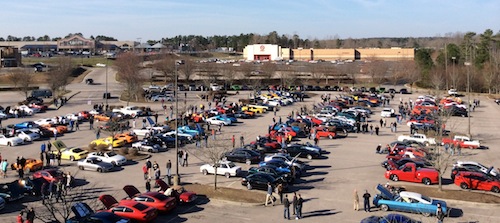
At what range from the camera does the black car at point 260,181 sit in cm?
2494

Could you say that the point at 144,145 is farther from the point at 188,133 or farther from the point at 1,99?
the point at 1,99

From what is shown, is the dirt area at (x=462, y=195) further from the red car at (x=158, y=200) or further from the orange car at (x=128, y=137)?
the orange car at (x=128, y=137)

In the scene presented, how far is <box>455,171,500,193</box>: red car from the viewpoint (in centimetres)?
2491

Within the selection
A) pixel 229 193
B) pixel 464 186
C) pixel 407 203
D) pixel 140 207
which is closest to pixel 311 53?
pixel 464 186

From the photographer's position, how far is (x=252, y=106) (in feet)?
181

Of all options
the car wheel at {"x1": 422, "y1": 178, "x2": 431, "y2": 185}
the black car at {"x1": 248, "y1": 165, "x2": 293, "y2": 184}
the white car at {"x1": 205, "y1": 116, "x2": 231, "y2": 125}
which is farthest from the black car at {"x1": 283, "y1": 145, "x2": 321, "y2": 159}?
the white car at {"x1": 205, "y1": 116, "x2": 231, "y2": 125}

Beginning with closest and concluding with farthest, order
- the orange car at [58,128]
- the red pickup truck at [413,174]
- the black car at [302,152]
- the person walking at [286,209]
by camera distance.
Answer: the person walking at [286,209] → the red pickup truck at [413,174] → the black car at [302,152] → the orange car at [58,128]

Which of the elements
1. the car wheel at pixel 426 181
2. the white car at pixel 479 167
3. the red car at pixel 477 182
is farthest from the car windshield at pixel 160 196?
the white car at pixel 479 167

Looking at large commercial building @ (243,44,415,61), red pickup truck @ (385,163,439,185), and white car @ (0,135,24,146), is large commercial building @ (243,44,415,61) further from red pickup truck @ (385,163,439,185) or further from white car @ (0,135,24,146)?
red pickup truck @ (385,163,439,185)

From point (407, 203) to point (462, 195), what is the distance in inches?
154

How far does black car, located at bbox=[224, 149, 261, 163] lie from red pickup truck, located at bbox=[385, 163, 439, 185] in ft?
27.2

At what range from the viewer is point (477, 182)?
25.1m

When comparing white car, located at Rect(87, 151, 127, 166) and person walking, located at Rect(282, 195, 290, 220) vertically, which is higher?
white car, located at Rect(87, 151, 127, 166)

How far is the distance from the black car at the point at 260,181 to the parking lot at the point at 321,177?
983mm
